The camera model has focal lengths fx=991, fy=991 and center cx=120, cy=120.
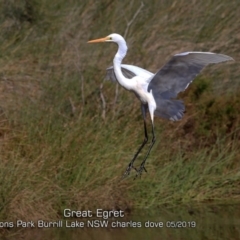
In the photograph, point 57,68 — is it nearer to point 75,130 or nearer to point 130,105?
point 130,105

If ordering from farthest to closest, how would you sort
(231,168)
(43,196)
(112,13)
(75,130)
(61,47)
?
(112,13), (61,47), (231,168), (75,130), (43,196)

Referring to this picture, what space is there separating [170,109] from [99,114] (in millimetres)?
1957

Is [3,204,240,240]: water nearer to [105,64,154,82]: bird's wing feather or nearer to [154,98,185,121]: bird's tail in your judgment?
[154,98,185,121]: bird's tail

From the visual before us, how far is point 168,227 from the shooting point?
933 cm

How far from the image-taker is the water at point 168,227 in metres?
8.92

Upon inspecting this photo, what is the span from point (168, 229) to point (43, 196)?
121 cm

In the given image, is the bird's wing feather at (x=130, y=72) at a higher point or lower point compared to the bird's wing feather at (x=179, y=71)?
lower

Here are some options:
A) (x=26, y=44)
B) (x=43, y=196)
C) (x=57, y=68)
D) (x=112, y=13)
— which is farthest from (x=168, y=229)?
(x=112, y=13)

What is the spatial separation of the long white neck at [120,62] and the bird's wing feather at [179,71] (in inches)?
8.7

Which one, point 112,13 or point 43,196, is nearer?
point 43,196

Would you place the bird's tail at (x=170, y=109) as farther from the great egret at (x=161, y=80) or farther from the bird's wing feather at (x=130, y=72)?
the bird's wing feather at (x=130, y=72)

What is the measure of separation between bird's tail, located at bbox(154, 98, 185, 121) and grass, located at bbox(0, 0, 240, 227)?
0.92 m

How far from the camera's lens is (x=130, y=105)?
1146 centimetres

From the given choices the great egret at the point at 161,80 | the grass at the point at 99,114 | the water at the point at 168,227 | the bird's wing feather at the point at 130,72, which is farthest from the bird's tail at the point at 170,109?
the water at the point at 168,227
